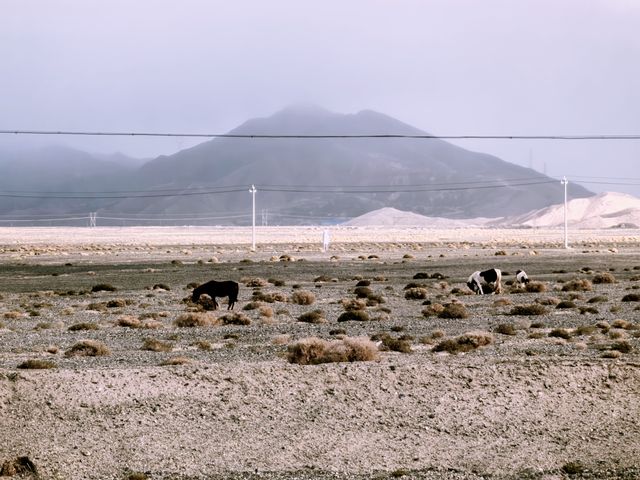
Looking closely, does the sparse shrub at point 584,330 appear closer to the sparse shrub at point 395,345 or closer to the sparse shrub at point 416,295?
the sparse shrub at point 395,345

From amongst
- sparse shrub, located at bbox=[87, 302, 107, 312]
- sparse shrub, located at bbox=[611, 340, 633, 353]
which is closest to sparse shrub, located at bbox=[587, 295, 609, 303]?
sparse shrub, located at bbox=[611, 340, 633, 353]

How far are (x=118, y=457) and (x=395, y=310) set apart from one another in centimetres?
2095

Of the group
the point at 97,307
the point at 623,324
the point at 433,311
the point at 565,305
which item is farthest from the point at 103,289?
the point at 623,324

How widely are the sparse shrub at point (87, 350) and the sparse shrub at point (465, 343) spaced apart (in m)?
6.72

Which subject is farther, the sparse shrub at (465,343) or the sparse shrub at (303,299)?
the sparse shrub at (303,299)

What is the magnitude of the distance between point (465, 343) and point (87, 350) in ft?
25.5

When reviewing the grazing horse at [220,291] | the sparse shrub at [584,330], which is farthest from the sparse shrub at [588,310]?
the grazing horse at [220,291]

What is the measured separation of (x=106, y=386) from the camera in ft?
50.4

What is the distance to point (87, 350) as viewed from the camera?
21500 millimetres

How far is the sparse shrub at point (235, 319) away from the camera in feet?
93.8

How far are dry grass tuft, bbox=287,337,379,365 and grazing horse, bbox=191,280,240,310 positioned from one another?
14.2m

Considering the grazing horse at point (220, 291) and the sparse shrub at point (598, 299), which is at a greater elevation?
the grazing horse at point (220, 291)

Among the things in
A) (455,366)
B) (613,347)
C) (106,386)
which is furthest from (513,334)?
(106,386)

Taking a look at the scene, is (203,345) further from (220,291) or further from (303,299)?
(303,299)
